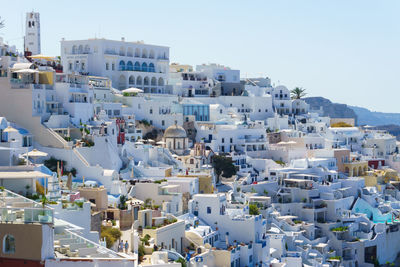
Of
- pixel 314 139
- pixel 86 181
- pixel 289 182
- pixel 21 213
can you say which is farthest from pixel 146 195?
pixel 314 139

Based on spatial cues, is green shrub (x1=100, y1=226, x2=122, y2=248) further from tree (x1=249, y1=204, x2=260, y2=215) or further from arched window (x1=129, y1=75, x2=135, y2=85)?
arched window (x1=129, y1=75, x2=135, y2=85)

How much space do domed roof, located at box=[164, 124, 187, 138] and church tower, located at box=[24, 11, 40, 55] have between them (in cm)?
2641

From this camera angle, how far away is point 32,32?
85125 millimetres

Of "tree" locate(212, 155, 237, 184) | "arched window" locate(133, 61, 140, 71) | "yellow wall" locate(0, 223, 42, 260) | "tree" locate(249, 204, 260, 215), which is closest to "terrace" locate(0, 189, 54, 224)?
"yellow wall" locate(0, 223, 42, 260)

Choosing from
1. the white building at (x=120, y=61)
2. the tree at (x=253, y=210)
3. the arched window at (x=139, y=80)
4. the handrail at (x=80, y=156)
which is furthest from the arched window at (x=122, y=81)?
the tree at (x=253, y=210)

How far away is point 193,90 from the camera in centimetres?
8088

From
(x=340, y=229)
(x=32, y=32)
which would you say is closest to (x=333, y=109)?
(x=32, y=32)

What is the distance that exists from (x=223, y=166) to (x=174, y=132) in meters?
4.57

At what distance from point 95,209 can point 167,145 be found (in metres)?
22.0

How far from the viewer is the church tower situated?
8479 centimetres

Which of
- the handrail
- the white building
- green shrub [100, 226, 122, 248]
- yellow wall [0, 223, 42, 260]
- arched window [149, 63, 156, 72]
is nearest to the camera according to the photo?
yellow wall [0, 223, 42, 260]

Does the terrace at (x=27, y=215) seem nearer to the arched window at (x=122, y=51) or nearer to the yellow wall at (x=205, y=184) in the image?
the yellow wall at (x=205, y=184)

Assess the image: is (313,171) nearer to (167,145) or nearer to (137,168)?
(167,145)

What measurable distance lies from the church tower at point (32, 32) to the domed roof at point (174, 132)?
26411 millimetres
